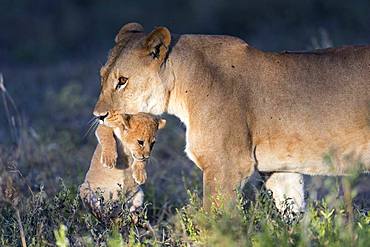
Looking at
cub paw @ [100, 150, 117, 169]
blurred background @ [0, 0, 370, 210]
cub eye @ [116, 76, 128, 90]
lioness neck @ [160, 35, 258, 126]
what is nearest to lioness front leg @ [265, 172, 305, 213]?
blurred background @ [0, 0, 370, 210]

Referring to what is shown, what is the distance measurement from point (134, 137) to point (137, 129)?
0.19 ft

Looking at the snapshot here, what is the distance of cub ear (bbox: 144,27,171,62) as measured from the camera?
6.23 metres

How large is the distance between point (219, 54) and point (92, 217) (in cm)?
139

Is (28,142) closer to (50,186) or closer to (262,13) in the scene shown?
(50,186)

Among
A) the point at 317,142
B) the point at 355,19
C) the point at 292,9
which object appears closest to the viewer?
the point at 317,142

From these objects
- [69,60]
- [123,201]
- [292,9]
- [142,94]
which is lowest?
[123,201]

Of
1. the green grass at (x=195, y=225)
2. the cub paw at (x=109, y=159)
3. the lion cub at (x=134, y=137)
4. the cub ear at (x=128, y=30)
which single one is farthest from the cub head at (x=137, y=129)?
the cub ear at (x=128, y=30)

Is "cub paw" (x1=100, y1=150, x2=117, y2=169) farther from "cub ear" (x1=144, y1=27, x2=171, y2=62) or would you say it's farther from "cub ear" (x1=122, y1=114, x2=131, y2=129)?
"cub ear" (x1=144, y1=27, x2=171, y2=62)

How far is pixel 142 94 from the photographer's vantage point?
6332 mm

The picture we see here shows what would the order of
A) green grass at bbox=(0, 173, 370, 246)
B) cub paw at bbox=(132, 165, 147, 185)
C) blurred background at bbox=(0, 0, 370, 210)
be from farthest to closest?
blurred background at bbox=(0, 0, 370, 210)
cub paw at bbox=(132, 165, 147, 185)
green grass at bbox=(0, 173, 370, 246)

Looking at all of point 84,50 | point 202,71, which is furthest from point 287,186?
point 84,50

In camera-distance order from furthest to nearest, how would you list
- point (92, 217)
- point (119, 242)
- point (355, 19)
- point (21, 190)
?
point (355, 19) < point (21, 190) < point (92, 217) < point (119, 242)

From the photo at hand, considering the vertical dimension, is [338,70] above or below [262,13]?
below

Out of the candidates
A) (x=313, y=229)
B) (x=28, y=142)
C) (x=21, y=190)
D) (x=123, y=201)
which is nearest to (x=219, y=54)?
(x=123, y=201)
